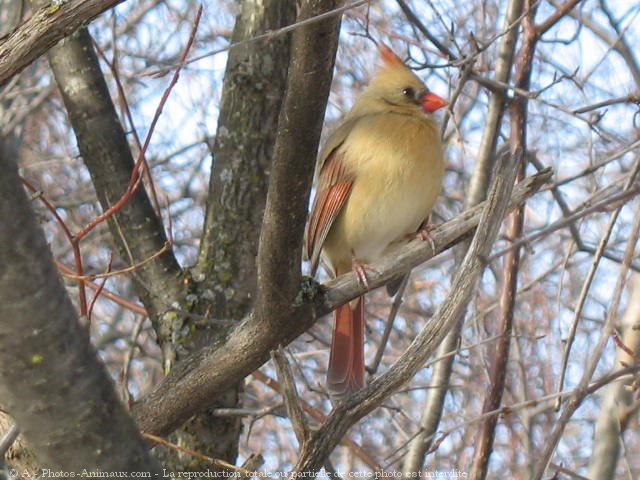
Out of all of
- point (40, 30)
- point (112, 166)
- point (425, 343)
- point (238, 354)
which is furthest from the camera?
point (112, 166)

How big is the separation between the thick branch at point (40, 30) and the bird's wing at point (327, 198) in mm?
1659

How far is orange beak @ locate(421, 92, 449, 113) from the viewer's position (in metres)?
3.92

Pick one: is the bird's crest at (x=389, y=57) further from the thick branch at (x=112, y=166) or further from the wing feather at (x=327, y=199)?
the thick branch at (x=112, y=166)

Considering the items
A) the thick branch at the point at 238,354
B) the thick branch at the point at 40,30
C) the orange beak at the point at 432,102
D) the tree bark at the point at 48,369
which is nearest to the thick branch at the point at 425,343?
the thick branch at the point at 238,354

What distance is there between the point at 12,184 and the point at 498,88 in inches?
101

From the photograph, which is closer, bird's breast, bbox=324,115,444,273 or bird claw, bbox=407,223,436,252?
bird claw, bbox=407,223,436,252

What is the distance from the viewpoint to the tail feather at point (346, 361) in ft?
11.8

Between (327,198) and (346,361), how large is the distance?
24.2 inches

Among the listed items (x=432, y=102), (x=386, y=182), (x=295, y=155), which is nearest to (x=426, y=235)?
(x=386, y=182)

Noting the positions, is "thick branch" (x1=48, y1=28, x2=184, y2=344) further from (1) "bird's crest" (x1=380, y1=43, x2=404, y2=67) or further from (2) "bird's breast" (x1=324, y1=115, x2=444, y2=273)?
(1) "bird's crest" (x1=380, y1=43, x2=404, y2=67)

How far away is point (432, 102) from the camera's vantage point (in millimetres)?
3963

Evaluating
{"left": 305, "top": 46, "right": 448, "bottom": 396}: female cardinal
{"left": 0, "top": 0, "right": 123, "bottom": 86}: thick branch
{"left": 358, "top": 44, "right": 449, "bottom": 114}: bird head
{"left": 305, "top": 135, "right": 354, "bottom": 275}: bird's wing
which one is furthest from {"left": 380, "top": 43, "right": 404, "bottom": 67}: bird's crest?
{"left": 0, "top": 0, "right": 123, "bottom": 86}: thick branch

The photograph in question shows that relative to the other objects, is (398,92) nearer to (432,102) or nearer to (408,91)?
(408,91)

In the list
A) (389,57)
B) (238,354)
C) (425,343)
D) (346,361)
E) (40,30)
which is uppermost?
(389,57)
